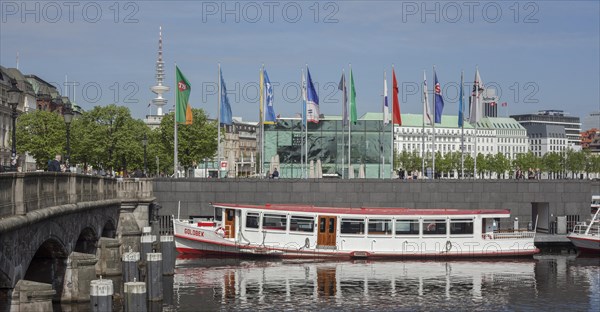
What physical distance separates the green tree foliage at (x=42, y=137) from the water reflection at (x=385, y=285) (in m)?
44.7

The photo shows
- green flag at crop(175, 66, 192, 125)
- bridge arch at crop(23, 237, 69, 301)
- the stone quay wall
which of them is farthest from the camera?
green flag at crop(175, 66, 192, 125)

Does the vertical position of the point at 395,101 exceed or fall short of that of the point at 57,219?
it exceeds it

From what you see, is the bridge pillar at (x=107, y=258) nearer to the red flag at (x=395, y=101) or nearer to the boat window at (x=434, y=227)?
the boat window at (x=434, y=227)

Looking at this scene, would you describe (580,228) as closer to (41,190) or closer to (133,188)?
(133,188)

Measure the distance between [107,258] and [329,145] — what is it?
5991cm

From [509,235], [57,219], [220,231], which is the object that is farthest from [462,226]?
[57,219]

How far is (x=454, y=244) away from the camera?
6494cm

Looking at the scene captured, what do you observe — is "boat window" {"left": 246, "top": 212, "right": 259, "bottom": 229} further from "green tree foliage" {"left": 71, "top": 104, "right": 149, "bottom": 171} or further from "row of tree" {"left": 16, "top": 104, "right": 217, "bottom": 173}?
"green tree foliage" {"left": 71, "top": 104, "right": 149, "bottom": 171}

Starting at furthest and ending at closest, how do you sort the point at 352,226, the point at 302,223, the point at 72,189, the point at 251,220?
the point at 251,220
the point at 352,226
the point at 302,223
the point at 72,189

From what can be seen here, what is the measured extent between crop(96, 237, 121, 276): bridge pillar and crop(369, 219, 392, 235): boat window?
20.2m

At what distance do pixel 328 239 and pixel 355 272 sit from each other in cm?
762

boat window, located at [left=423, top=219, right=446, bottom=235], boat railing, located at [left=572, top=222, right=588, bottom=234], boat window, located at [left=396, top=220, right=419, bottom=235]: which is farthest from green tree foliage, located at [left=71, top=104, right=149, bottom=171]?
boat railing, located at [left=572, top=222, right=588, bottom=234]

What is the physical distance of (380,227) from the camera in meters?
64.1

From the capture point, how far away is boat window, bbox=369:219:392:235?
63938 millimetres
